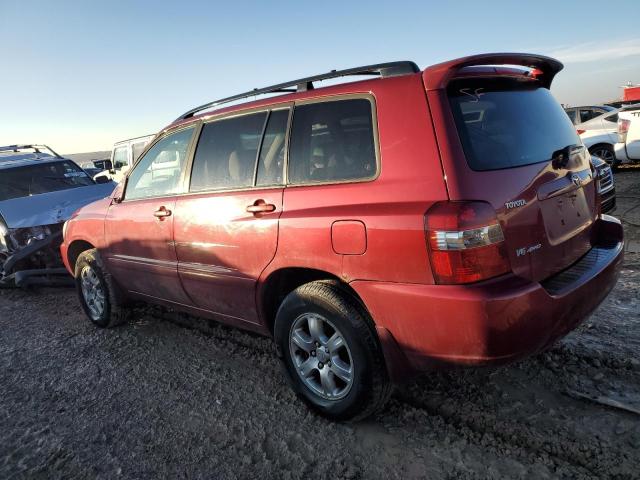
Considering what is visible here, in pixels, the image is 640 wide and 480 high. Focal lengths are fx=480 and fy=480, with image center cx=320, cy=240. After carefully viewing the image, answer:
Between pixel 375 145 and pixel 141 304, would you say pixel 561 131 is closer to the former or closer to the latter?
pixel 375 145

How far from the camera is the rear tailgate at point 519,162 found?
2.14m

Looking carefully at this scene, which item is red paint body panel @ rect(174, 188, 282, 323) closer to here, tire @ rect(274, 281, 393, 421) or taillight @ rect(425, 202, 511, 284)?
tire @ rect(274, 281, 393, 421)

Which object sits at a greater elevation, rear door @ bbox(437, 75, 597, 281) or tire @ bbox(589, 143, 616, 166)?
rear door @ bbox(437, 75, 597, 281)

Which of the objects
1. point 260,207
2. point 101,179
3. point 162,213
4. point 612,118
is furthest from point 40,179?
point 612,118

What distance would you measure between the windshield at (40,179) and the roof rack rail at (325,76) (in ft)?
14.5

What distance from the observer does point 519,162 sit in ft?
7.66

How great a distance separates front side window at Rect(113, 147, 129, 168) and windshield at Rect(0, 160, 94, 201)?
7.00 meters

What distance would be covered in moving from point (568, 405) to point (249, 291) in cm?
191

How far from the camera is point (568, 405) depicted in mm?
2600

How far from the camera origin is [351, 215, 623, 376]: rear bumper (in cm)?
203

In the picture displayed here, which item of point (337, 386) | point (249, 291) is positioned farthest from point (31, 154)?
point (337, 386)

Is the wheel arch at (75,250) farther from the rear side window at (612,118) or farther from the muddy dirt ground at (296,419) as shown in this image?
the rear side window at (612,118)

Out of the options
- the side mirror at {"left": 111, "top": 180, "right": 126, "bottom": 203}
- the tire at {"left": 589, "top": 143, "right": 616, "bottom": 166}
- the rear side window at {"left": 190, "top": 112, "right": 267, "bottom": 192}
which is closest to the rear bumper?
the rear side window at {"left": 190, "top": 112, "right": 267, "bottom": 192}

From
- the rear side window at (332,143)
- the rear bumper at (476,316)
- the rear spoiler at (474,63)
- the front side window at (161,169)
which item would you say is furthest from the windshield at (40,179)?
the rear spoiler at (474,63)
